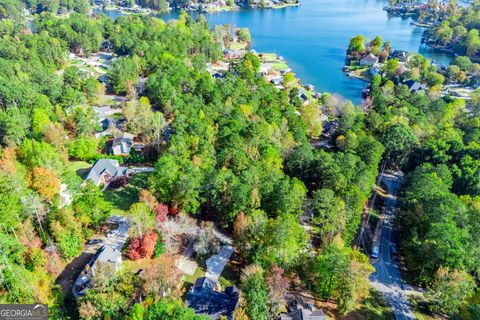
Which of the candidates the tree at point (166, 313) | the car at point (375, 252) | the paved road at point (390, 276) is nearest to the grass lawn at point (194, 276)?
the tree at point (166, 313)

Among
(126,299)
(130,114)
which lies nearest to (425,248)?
(126,299)

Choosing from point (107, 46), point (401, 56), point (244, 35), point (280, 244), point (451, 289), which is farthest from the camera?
point (244, 35)

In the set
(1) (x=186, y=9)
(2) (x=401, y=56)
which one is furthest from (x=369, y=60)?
(1) (x=186, y=9)

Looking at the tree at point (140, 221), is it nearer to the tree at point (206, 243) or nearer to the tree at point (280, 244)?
the tree at point (206, 243)

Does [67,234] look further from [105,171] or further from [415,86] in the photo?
[415,86]

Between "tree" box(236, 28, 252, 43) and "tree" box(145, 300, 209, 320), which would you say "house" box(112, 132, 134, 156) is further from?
"tree" box(236, 28, 252, 43)

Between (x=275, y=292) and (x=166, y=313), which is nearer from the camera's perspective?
(x=166, y=313)

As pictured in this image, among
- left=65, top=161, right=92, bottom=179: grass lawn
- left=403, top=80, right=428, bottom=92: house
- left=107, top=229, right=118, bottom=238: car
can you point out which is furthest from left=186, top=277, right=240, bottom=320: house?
left=403, top=80, right=428, bottom=92: house
